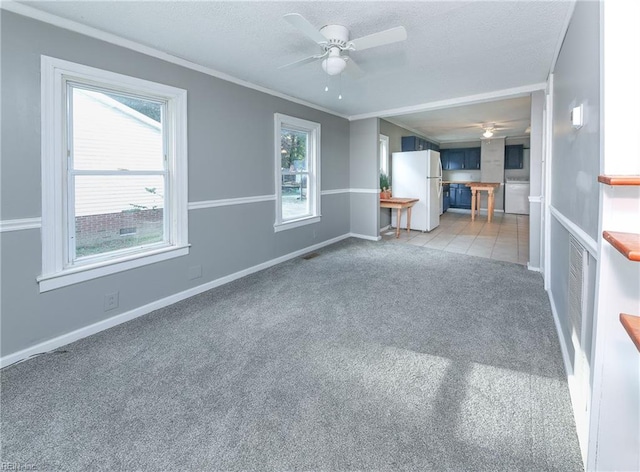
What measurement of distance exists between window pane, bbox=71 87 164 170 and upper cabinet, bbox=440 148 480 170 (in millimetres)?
9142

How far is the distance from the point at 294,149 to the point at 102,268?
296cm

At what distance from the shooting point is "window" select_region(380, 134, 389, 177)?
6.47 m

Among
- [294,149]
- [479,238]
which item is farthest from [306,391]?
[479,238]

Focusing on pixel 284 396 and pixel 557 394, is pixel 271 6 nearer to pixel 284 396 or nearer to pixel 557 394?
pixel 284 396

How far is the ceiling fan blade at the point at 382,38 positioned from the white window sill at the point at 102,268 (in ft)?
7.74

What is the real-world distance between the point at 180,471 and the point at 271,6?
8.53ft

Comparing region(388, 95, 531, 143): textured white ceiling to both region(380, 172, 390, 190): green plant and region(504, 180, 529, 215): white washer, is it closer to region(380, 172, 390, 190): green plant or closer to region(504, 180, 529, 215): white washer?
region(380, 172, 390, 190): green plant

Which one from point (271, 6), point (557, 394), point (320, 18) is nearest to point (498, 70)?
point (320, 18)

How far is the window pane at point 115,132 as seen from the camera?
7.97 ft

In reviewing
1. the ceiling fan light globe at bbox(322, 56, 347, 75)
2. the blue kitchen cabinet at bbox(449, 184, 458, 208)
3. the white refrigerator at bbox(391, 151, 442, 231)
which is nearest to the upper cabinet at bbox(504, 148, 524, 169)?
the blue kitchen cabinet at bbox(449, 184, 458, 208)

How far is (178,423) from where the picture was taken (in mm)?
1544

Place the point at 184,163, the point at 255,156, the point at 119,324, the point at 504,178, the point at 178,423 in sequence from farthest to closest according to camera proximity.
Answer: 1. the point at 504,178
2. the point at 255,156
3. the point at 184,163
4. the point at 119,324
5. the point at 178,423

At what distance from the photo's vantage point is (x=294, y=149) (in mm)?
4664

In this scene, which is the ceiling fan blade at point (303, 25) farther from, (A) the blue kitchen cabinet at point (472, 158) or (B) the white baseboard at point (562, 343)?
(A) the blue kitchen cabinet at point (472, 158)
